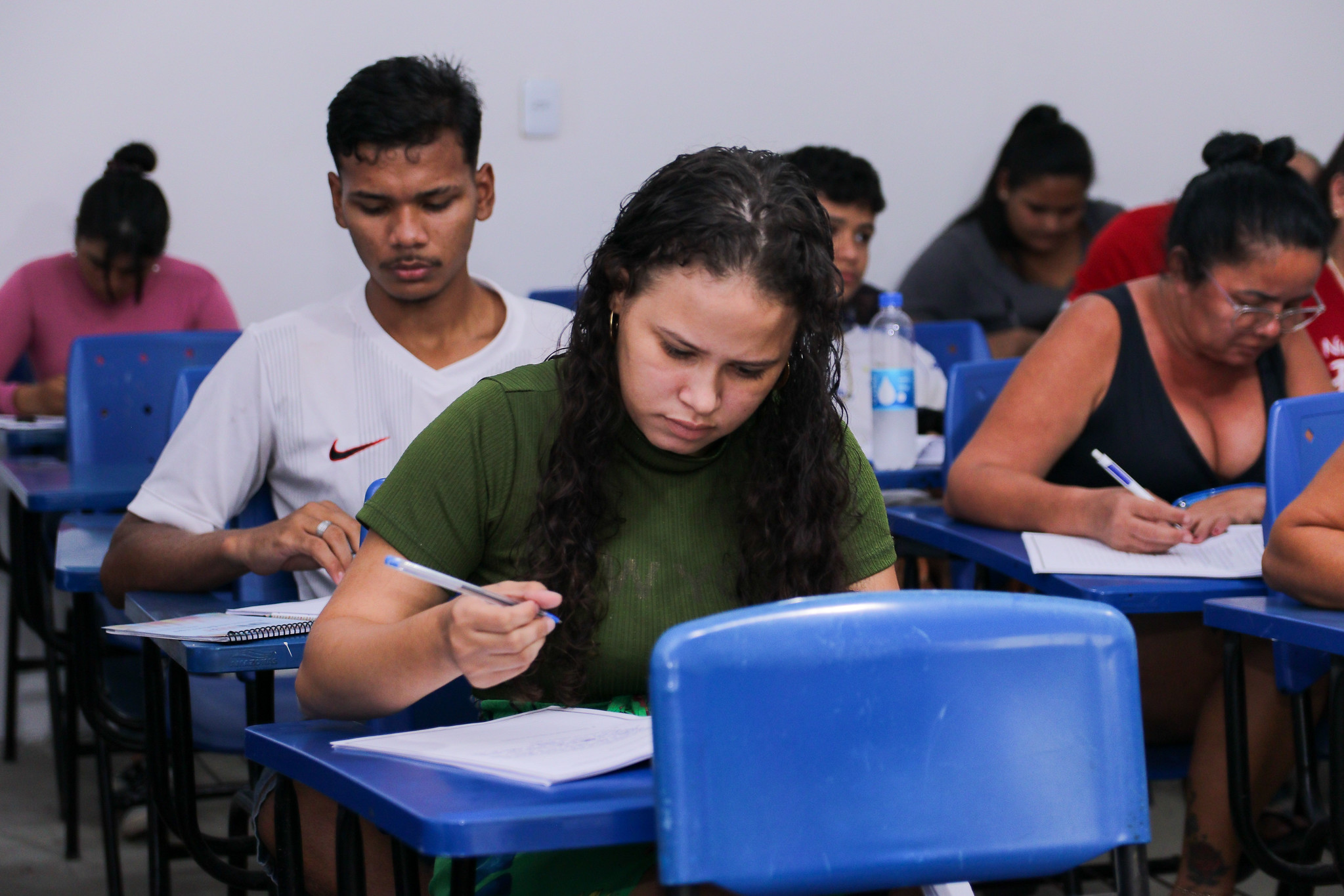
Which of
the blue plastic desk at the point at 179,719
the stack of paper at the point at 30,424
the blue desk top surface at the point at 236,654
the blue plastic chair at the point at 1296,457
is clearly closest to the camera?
the blue desk top surface at the point at 236,654

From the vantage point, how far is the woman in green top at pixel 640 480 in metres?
1.23

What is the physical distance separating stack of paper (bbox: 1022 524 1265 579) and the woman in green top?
0.48m

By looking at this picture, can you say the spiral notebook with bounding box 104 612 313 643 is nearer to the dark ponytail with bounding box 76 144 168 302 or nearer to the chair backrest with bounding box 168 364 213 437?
the chair backrest with bounding box 168 364 213 437

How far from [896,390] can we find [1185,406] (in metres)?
0.64

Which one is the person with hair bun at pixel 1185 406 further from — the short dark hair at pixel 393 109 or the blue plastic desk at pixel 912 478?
the short dark hair at pixel 393 109

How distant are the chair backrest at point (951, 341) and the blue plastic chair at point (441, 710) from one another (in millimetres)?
2098

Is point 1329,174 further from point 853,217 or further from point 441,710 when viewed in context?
point 441,710

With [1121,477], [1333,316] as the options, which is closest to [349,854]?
[1121,477]

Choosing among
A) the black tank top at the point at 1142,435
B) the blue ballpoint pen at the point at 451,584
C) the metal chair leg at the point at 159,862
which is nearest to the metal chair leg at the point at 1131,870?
the blue ballpoint pen at the point at 451,584

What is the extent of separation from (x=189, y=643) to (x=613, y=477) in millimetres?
454

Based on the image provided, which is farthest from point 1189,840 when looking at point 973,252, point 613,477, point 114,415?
point 973,252

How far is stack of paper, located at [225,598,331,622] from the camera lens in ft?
4.90

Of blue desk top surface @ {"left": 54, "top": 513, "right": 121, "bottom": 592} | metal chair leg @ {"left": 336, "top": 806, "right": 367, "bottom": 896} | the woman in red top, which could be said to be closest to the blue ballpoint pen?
metal chair leg @ {"left": 336, "top": 806, "right": 367, "bottom": 896}

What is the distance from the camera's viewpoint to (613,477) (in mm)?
1366
